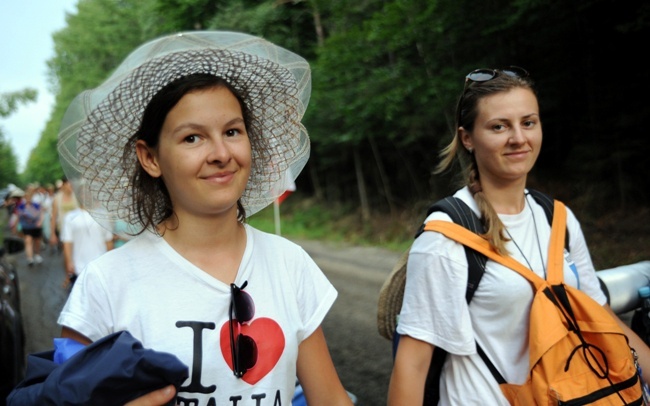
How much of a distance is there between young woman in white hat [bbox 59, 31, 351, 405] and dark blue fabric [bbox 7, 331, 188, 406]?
16 centimetres

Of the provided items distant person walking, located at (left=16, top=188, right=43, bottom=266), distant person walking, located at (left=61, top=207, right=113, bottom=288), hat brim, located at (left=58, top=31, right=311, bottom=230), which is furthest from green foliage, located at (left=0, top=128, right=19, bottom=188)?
hat brim, located at (left=58, top=31, right=311, bottom=230)

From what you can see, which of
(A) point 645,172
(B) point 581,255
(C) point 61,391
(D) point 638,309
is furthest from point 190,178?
(A) point 645,172

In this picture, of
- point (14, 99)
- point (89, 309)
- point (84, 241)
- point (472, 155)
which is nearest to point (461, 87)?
point (84, 241)

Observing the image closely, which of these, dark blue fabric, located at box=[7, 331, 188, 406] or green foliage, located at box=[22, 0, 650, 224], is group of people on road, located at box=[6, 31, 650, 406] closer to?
dark blue fabric, located at box=[7, 331, 188, 406]

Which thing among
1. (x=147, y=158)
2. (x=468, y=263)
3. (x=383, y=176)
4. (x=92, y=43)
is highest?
(x=92, y=43)

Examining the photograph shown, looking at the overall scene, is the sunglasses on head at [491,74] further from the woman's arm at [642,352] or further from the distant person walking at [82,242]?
the distant person walking at [82,242]

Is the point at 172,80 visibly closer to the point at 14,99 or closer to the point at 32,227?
the point at 32,227

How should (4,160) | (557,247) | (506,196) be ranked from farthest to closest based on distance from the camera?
(4,160) < (506,196) < (557,247)

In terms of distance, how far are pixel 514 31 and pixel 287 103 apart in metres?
8.94

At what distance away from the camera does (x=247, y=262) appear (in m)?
1.61

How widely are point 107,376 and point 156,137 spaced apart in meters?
0.66

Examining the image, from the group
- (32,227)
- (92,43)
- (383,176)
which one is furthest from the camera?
(92,43)

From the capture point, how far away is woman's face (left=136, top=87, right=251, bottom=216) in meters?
1.50

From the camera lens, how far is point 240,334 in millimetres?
1471
